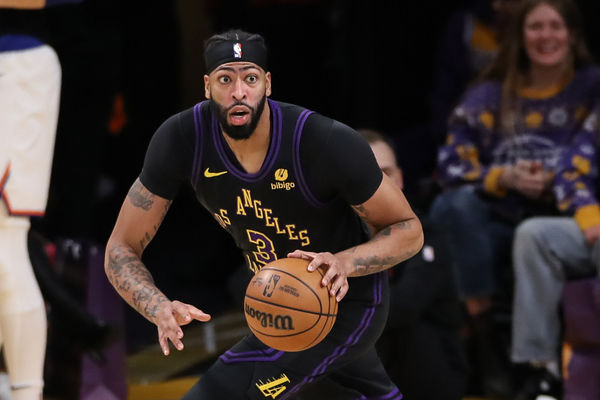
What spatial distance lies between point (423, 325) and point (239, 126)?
1391 millimetres

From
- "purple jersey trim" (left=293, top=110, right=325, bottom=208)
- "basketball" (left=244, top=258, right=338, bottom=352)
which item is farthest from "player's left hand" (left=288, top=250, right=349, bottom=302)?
"purple jersey trim" (left=293, top=110, right=325, bottom=208)

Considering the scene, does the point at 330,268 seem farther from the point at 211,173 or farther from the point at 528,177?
the point at 528,177

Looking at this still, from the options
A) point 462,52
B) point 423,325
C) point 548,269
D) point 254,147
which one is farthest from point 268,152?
point 462,52

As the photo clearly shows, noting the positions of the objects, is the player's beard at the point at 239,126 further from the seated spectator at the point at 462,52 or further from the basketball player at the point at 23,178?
the seated spectator at the point at 462,52

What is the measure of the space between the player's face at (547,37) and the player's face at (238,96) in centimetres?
220

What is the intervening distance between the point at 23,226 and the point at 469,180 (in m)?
2.06

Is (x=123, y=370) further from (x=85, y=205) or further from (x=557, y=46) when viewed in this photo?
(x=557, y=46)

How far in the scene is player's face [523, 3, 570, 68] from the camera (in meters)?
5.01

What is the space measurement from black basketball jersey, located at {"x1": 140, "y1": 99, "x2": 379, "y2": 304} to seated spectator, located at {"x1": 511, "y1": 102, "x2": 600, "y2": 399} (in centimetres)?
154

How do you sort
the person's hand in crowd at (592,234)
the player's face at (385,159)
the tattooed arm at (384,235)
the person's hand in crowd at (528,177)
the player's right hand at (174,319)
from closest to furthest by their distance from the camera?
the player's right hand at (174,319)
the tattooed arm at (384,235)
the player's face at (385,159)
the person's hand in crowd at (592,234)
the person's hand in crowd at (528,177)

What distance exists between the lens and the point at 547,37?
16.4ft

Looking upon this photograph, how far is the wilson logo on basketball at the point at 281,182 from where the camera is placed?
3182mm

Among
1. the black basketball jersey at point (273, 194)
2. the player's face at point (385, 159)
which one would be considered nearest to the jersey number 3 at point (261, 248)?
the black basketball jersey at point (273, 194)

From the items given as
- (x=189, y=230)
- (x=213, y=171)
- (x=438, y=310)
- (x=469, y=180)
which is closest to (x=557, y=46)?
(x=469, y=180)
